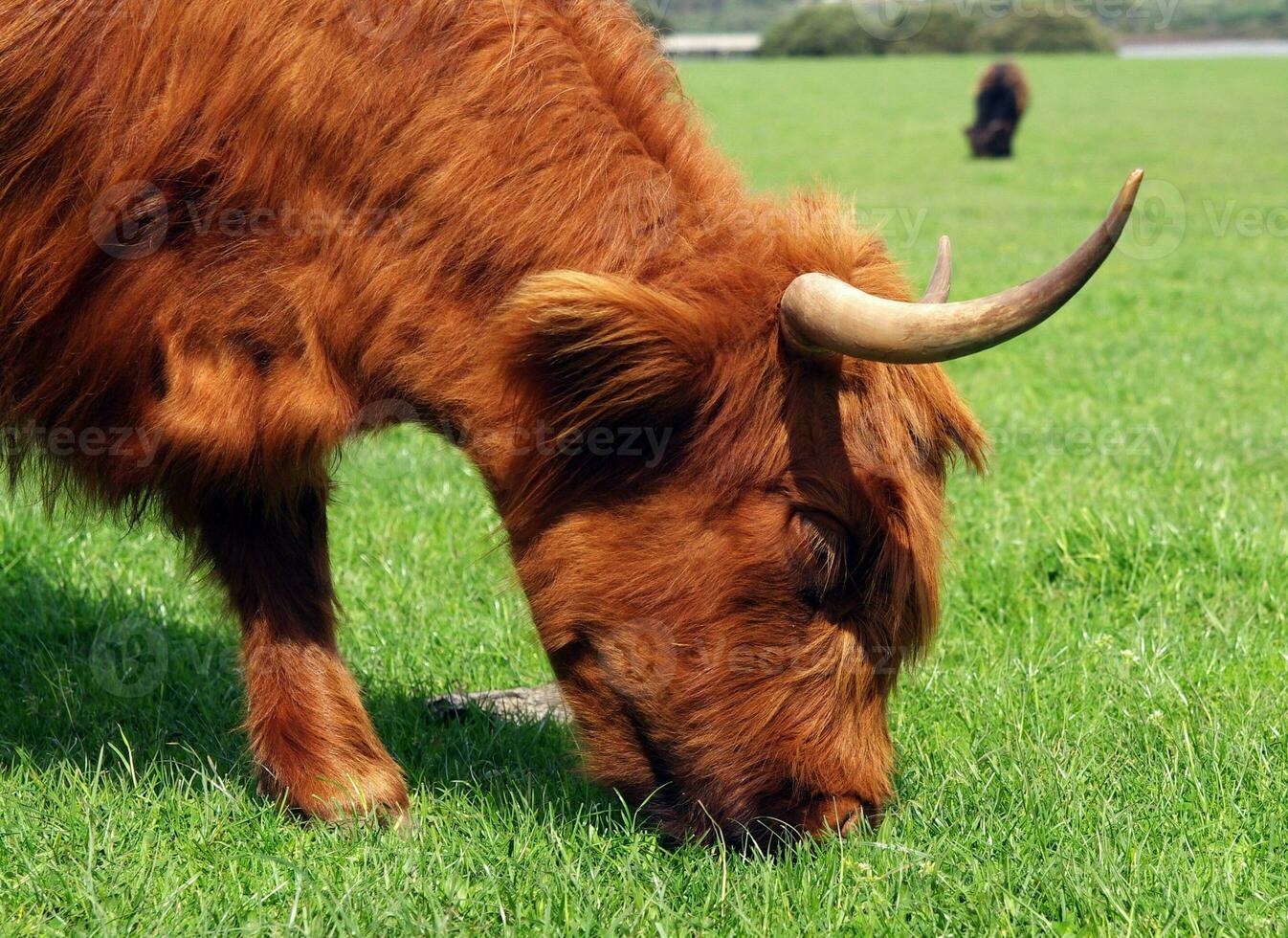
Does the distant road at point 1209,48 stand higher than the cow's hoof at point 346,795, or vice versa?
the cow's hoof at point 346,795

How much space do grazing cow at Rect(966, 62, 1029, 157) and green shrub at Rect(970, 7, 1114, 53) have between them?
54.3 metres

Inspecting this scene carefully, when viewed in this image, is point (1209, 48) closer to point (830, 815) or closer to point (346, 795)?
point (830, 815)

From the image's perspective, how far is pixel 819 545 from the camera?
3.09 meters

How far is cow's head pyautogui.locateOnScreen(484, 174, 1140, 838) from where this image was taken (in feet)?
9.93

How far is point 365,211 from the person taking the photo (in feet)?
10.7

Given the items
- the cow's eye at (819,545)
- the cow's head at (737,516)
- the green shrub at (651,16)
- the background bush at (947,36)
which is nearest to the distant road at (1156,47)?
the background bush at (947,36)

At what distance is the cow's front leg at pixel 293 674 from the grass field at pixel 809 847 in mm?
120

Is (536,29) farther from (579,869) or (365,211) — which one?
(579,869)

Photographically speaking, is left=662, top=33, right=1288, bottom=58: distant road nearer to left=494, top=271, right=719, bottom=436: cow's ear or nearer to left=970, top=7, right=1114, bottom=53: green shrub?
left=970, top=7, right=1114, bottom=53: green shrub

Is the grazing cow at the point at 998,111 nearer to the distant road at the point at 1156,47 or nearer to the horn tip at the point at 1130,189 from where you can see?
the horn tip at the point at 1130,189

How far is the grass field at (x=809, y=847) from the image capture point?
316cm

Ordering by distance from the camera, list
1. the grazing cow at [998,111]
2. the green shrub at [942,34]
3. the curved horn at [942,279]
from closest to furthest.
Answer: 1. the curved horn at [942,279]
2. the grazing cow at [998,111]
3. the green shrub at [942,34]

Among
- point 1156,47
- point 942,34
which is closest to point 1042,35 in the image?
point 942,34

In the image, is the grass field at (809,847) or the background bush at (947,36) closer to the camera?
the grass field at (809,847)
